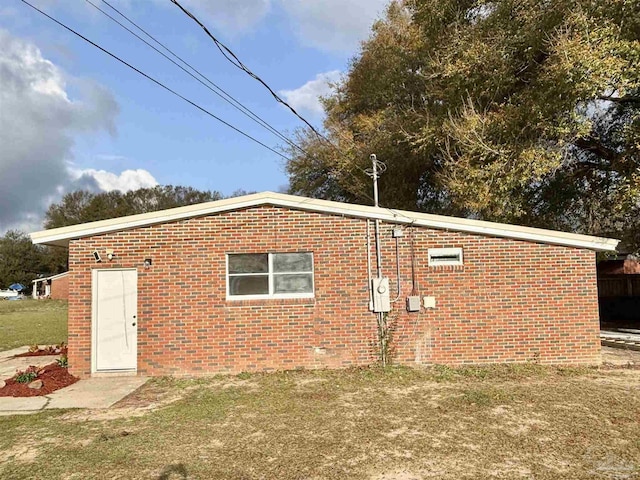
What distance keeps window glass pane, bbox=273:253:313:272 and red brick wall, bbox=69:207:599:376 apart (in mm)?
156

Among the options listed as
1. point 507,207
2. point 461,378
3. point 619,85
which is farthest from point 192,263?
point 619,85

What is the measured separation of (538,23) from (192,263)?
377 inches

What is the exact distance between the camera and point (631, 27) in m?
10.4

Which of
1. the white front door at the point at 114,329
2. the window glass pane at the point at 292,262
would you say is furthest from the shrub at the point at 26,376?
the window glass pane at the point at 292,262

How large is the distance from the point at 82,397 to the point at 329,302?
434 cm

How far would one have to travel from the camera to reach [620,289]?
1834 centimetres

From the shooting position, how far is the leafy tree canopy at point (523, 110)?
1038 centimetres

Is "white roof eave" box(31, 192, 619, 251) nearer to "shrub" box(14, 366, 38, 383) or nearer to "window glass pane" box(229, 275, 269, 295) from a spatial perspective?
"window glass pane" box(229, 275, 269, 295)

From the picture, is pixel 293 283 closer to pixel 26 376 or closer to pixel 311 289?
pixel 311 289

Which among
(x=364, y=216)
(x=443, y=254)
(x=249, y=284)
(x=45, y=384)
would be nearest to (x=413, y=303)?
(x=443, y=254)

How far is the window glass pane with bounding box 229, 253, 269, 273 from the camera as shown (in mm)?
9312

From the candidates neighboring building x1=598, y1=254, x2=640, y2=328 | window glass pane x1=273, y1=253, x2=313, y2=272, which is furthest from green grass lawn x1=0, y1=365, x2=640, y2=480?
neighboring building x1=598, y1=254, x2=640, y2=328

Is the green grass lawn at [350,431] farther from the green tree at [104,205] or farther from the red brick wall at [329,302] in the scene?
the green tree at [104,205]

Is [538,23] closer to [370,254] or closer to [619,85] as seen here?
[619,85]
